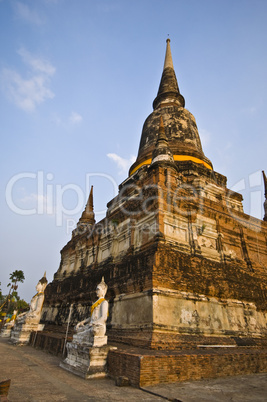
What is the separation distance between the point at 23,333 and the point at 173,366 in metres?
10.7

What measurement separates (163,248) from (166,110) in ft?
46.6

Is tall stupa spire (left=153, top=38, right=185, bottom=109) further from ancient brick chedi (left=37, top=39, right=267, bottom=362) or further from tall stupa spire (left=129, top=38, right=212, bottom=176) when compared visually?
ancient brick chedi (left=37, top=39, right=267, bottom=362)

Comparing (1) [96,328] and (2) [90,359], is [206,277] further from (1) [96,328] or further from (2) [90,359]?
(2) [90,359]

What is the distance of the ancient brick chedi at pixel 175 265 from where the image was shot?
28.8 feet

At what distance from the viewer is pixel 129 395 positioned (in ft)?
16.8

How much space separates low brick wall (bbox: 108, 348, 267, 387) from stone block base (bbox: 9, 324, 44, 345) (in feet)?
30.1

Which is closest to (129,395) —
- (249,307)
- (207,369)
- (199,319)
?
(207,369)

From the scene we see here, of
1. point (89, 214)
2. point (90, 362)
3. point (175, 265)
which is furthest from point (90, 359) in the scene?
point (89, 214)

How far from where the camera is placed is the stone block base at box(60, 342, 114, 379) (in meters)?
6.58

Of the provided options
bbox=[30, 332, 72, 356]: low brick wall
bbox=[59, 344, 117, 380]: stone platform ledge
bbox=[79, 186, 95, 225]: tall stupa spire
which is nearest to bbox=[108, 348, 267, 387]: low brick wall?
bbox=[59, 344, 117, 380]: stone platform ledge

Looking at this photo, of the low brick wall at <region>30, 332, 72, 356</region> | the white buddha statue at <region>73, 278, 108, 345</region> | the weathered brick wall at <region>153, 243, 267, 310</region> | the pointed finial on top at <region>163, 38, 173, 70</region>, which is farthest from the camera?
the pointed finial on top at <region>163, 38, 173, 70</region>

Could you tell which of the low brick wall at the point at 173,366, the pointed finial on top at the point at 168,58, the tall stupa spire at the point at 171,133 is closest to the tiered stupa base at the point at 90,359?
the low brick wall at the point at 173,366

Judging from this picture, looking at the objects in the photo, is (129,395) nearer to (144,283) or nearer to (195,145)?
(144,283)

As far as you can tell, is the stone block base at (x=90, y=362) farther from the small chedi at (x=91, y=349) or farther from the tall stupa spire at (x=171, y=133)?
the tall stupa spire at (x=171, y=133)
